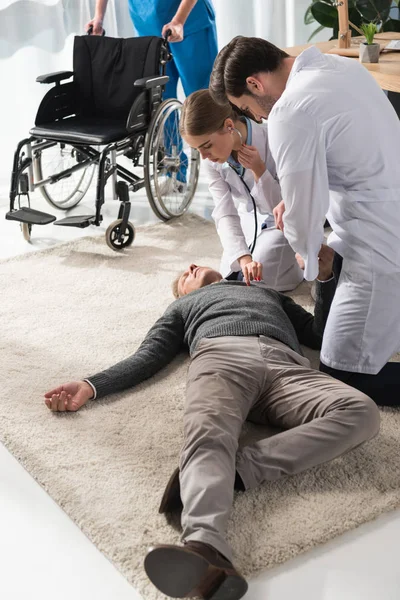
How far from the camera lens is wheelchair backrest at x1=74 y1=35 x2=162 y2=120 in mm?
3471

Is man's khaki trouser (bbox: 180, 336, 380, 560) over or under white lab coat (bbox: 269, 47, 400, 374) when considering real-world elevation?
under

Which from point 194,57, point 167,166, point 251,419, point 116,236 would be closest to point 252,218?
point 116,236

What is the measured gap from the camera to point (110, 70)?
3.54m

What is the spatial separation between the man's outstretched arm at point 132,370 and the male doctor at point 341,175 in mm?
433

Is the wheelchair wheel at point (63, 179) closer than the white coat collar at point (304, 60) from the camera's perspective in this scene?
No

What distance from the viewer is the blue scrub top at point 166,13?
3.73m

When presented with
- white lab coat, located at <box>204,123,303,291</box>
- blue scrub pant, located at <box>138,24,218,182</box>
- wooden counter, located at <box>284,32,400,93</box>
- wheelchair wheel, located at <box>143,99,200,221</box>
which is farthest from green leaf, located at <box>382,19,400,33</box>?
white lab coat, located at <box>204,123,303,291</box>

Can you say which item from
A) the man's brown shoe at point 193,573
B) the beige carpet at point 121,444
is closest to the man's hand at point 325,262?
the beige carpet at point 121,444

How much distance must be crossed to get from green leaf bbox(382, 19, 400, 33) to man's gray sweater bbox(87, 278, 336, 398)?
7.94 ft

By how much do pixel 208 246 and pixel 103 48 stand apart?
39.8 inches

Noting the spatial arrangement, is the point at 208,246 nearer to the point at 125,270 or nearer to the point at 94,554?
the point at 125,270

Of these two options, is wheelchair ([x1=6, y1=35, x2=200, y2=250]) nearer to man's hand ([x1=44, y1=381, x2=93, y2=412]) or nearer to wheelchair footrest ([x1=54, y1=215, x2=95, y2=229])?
wheelchair footrest ([x1=54, y1=215, x2=95, y2=229])

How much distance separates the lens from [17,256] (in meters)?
3.23

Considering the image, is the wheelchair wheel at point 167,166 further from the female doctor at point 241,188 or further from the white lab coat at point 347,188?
the white lab coat at point 347,188
